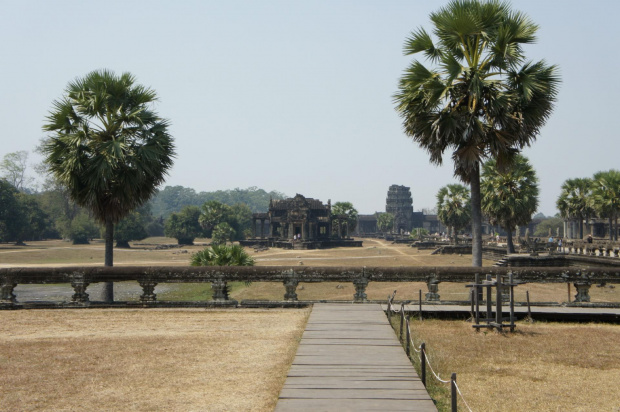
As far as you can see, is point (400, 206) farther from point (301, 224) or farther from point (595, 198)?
point (595, 198)

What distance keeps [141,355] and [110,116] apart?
34.9 feet

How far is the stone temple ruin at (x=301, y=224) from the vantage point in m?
93.4

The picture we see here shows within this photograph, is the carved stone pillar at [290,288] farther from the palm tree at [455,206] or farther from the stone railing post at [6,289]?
the palm tree at [455,206]

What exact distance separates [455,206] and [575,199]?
13799 millimetres

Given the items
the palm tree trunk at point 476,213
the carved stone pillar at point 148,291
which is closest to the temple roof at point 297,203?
the palm tree trunk at point 476,213

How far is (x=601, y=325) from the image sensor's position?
1381cm

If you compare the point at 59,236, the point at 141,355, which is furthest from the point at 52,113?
the point at 59,236

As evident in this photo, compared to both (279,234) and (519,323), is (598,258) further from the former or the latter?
(279,234)

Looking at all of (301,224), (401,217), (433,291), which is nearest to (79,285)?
(433,291)

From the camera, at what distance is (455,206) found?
71375mm

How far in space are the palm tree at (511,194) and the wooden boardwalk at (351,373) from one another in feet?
123

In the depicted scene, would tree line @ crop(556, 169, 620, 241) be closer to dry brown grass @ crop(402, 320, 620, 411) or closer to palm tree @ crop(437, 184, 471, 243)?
palm tree @ crop(437, 184, 471, 243)

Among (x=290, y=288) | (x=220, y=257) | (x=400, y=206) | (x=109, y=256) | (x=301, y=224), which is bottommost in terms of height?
(x=290, y=288)

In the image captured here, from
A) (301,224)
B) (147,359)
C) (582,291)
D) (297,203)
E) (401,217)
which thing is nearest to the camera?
(147,359)
